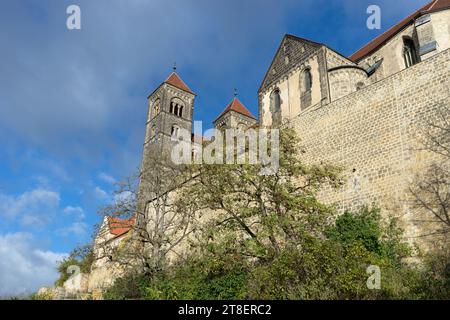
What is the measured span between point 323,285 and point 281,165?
5.25 m

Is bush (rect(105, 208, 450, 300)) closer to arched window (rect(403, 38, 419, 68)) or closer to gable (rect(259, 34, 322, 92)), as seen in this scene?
arched window (rect(403, 38, 419, 68))

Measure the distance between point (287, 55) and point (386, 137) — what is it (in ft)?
40.9

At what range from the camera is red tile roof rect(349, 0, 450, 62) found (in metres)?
19.1

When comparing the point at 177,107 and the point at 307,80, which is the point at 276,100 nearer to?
the point at 307,80

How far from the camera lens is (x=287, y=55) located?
23984mm

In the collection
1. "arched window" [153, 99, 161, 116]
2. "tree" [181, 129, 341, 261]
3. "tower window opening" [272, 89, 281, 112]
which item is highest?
"arched window" [153, 99, 161, 116]

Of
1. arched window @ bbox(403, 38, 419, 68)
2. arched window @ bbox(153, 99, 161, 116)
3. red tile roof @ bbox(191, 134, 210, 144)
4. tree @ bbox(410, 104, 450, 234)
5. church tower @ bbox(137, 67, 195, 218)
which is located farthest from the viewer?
red tile roof @ bbox(191, 134, 210, 144)

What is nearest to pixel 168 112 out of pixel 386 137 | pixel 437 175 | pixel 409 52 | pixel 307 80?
pixel 307 80

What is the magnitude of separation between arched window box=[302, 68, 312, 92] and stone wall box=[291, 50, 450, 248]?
6.30m

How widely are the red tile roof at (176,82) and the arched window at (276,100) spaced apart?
2484cm

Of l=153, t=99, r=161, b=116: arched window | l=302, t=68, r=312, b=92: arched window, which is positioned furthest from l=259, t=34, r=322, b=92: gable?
l=153, t=99, r=161, b=116: arched window

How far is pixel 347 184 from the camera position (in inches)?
542
